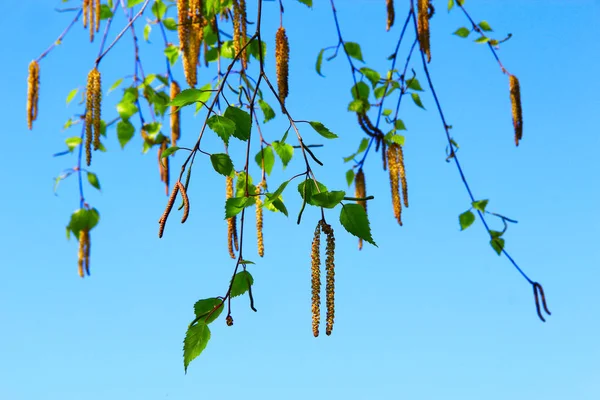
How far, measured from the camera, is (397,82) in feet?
10.7

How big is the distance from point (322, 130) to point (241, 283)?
465 mm

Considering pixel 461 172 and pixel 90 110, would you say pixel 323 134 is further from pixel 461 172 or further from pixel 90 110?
pixel 461 172

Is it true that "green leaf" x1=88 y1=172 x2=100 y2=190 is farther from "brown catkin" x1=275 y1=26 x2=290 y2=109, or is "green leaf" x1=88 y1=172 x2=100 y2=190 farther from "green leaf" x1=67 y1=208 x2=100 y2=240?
"brown catkin" x1=275 y1=26 x2=290 y2=109

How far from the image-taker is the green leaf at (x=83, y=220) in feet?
11.3

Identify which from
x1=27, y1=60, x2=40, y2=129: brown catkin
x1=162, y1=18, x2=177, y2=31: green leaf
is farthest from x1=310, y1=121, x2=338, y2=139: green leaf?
x1=162, y1=18, x2=177, y2=31: green leaf

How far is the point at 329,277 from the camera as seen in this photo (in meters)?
1.49

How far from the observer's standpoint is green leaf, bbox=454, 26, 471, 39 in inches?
135

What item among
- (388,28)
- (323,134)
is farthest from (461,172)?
(323,134)

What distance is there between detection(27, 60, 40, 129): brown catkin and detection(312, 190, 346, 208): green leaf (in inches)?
65.7

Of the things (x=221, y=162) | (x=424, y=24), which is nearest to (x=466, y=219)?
(x=424, y=24)

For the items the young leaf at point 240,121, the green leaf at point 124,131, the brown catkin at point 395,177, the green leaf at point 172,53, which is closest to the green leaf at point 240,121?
the young leaf at point 240,121

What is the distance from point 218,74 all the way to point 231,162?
0.84 m

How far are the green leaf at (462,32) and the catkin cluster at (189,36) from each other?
166cm

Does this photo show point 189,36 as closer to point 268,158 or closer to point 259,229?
point 268,158
